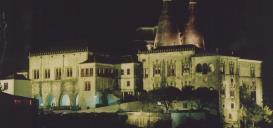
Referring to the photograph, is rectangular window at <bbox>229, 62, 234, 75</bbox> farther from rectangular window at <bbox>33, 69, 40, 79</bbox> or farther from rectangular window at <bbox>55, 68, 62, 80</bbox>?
rectangular window at <bbox>33, 69, 40, 79</bbox>

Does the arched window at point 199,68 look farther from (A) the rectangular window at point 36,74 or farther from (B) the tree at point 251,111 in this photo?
(A) the rectangular window at point 36,74

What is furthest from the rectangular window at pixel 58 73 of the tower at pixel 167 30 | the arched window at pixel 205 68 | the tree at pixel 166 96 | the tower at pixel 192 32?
the arched window at pixel 205 68

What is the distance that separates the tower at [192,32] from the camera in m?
81.5

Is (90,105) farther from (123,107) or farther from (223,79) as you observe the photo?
(223,79)

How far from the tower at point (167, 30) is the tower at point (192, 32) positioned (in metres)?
1.09

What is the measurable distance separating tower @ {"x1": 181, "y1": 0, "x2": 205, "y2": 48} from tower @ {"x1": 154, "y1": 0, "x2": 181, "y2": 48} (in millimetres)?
1086

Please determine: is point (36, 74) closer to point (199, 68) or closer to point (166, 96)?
point (166, 96)

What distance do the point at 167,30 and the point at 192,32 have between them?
10.2 feet

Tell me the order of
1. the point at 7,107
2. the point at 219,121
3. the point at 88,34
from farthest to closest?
1. the point at 88,34
2. the point at 219,121
3. the point at 7,107

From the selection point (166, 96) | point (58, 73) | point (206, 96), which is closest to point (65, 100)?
point (58, 73)

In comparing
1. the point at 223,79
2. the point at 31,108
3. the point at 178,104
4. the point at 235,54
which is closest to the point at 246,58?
the point at 235,54

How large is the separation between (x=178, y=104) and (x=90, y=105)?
11.8 metres

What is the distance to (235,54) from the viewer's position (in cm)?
8019

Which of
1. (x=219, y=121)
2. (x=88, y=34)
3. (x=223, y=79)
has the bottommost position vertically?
(x=219, y=121)
